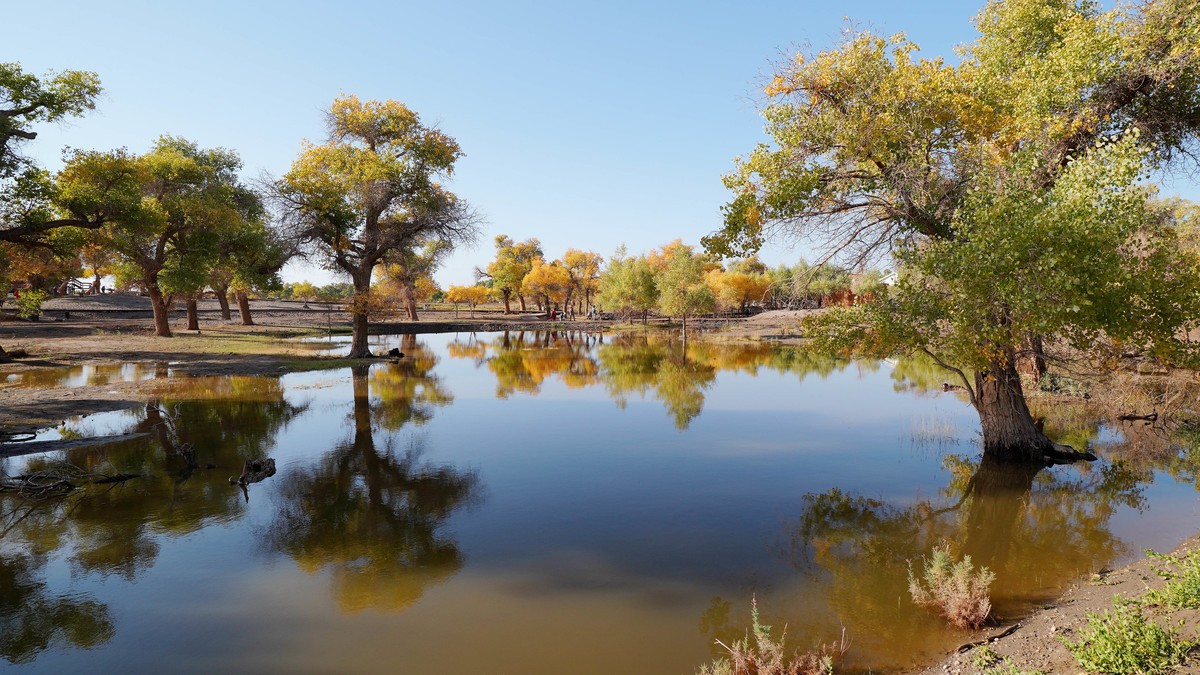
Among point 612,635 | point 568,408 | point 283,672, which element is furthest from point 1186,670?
point 568,408

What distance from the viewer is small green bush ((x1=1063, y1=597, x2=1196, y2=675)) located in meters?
5.22

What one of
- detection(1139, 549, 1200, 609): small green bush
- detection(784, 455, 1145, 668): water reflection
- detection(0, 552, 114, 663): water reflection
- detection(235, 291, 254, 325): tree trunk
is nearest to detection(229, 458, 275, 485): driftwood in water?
detection(0, 552, 114, 663): water reflection

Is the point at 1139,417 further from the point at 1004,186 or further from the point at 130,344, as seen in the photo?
the point at 130,344

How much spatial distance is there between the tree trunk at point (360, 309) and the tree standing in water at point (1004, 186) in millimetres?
24090

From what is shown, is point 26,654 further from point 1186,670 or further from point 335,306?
point 335,306

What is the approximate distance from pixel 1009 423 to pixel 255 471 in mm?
18767

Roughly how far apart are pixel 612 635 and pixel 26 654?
673 centimetres

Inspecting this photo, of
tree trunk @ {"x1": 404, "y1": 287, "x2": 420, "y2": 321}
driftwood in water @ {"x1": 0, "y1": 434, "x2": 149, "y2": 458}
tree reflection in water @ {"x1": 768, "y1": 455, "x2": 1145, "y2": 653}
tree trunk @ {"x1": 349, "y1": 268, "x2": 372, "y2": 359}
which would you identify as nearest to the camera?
tree reflection in water @ {"x1": 768, "y1": 455, "x2": 1145, "y2": 653}

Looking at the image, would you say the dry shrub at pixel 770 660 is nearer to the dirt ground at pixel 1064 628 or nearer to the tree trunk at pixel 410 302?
the dirt ground at pixel 1064 628

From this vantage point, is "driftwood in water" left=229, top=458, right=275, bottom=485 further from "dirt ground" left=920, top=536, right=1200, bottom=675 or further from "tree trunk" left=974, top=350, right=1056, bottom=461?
"tree trunk" left=974, top=350, right=1056, bottom=461

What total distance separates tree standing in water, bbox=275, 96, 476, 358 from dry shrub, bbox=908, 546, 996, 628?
30.2 m

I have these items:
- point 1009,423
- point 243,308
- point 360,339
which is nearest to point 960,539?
point 1009,423

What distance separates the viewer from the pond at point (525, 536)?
7.05 metres

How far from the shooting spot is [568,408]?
2283 cm
